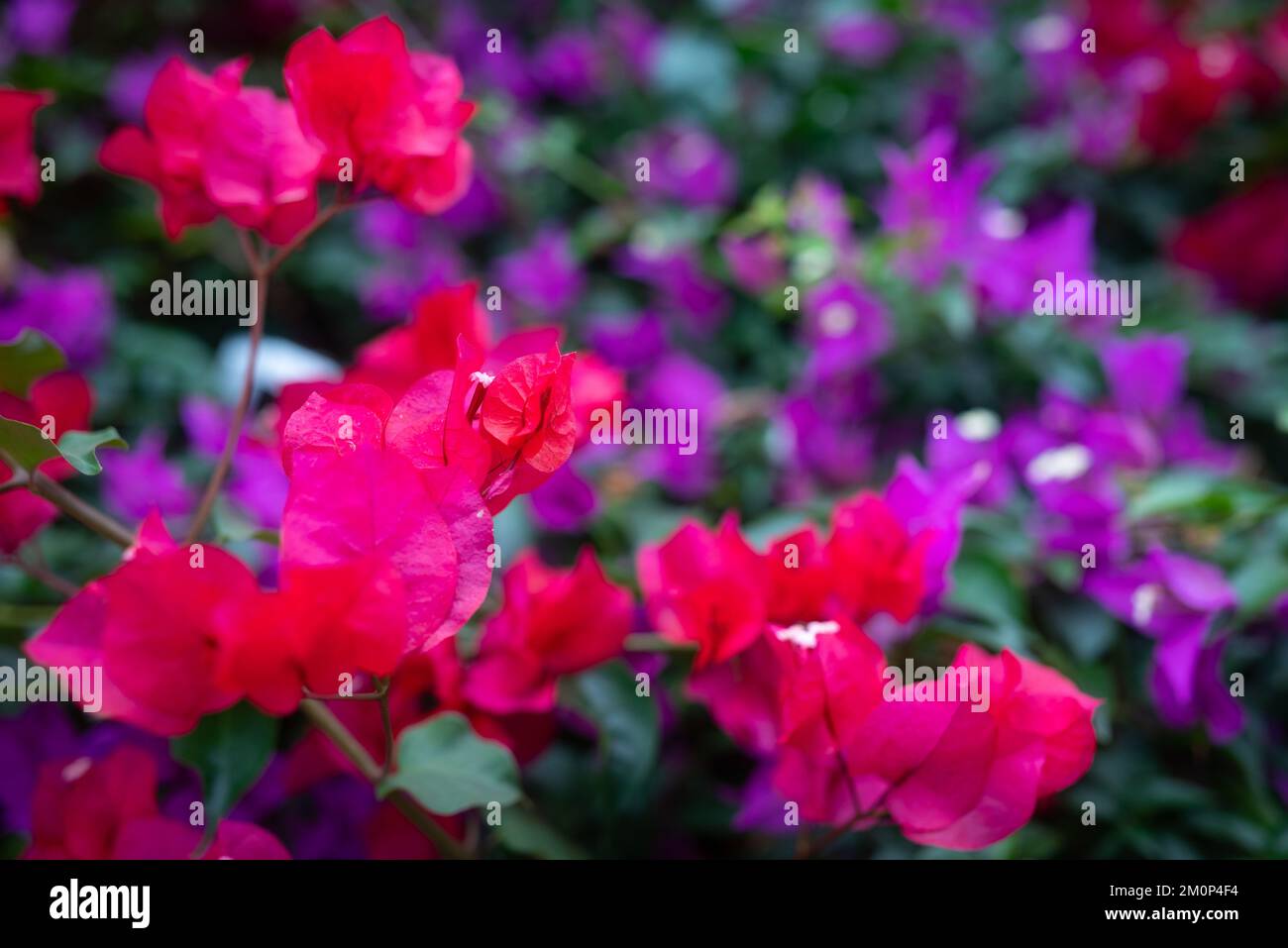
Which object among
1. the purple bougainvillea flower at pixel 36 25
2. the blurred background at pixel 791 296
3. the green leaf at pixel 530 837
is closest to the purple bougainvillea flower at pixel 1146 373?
the blurred background at pixel 791 296

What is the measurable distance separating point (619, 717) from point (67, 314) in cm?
67

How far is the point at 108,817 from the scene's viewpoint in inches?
20.9

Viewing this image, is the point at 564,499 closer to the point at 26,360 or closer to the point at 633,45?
the point at 26,360

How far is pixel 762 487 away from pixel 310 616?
1.97ft

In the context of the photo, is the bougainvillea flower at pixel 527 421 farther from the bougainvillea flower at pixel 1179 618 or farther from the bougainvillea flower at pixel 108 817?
the bougainvillea flower at pixel 1179 618

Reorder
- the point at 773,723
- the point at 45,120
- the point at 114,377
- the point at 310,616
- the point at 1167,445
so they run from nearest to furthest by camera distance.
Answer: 1. the point at 310,616
2. the point at 773,723
3. the point at 1167,445
4. the point at 114,377
5. the point at 45,120

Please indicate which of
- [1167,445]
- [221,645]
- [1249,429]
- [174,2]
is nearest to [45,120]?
[174,2]

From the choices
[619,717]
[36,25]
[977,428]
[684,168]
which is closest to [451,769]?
[619,717]

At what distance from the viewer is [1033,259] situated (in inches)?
36.2

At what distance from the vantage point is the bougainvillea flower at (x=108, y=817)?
506 mm

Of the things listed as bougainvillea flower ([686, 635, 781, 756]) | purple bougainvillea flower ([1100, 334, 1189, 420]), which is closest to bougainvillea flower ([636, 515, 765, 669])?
bougainvillea flower ([686, 635, 781, 756])

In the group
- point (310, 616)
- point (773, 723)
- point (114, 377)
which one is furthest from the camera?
point (114, 377)
